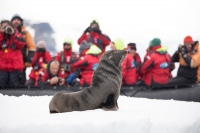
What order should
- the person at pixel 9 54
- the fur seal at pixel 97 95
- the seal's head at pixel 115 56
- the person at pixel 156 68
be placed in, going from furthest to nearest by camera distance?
→ 1. the person at pixel 156 68
2. the person at pixel 9 54
3. the seal's head at pixel 115 56
4. the fur seal at pixel 97 95

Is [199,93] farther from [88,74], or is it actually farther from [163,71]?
[88,74]

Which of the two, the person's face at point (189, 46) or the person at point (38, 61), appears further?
the person at point (38, 61)

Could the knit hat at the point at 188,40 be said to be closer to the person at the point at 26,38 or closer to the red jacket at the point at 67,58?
the red jacket at the point at 67,58

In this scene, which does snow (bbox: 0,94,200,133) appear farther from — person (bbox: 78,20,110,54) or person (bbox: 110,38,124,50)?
person (bbox: 78,20,110,54)

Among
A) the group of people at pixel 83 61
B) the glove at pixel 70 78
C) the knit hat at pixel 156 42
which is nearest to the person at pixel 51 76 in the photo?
the group of people at pixel 83 61

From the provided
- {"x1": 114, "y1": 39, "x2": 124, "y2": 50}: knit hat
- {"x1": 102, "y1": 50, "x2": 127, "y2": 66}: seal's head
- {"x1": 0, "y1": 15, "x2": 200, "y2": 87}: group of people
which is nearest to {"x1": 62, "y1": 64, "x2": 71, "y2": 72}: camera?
{"x1": 0, "y1": 15, "x2": 200, "y2": 87}: group of people

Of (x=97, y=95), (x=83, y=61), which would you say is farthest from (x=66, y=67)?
(x=97, y=95)

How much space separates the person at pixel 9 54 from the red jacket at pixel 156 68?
240 centimetres

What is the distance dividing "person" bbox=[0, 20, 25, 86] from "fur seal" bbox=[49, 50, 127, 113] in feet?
10.4

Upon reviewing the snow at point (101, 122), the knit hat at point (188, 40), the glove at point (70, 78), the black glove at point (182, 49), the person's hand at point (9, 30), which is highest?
the person's hand at point (9, 30)

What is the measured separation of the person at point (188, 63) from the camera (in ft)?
23.4

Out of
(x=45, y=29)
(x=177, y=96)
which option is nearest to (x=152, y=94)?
(x=177, y=96)

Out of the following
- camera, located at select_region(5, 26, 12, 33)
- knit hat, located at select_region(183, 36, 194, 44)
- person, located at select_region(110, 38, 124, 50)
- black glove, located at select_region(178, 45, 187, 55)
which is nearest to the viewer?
camera, located at select_region(5, 26, 12, 33)

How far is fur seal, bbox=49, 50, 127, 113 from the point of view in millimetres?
3746
